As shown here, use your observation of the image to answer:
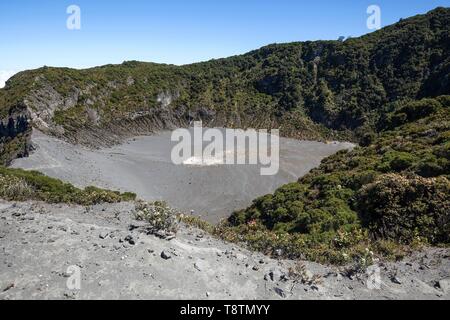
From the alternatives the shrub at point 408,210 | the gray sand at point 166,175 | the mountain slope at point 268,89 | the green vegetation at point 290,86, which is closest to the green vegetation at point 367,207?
the shrub at point 408,210

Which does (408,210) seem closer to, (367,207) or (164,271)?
(367,207)

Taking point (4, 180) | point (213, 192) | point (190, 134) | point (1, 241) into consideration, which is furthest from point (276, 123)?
point (1, 241)

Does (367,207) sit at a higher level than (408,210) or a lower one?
lower

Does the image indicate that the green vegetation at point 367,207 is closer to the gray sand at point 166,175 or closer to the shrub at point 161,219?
the shrub at point 161,219

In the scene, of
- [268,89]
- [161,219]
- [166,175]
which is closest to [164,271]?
[161,219]

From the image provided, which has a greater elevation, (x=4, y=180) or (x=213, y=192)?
(x=4, y=180)

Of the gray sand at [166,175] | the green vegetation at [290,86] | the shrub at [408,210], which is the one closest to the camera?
the shrub at [408,210]
